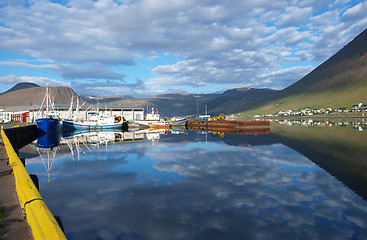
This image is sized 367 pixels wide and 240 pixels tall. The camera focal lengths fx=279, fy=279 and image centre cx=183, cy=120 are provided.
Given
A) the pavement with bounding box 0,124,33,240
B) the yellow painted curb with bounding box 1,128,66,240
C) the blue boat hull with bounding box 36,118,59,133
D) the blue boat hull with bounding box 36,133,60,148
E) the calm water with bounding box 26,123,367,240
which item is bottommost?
the calm water with bounding box 26,123,367,240

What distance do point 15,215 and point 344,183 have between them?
1795 centimetres

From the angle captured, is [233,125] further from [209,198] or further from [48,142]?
[209,198]

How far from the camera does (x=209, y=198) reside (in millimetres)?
14680

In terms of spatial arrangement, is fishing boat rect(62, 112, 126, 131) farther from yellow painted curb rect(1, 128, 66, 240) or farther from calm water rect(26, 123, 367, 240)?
yellow painted curb rect(1, 128, 66, 240)

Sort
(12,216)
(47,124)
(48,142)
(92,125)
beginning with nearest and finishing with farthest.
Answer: (12,216) → (48,142) → (47,124) → (92,125)

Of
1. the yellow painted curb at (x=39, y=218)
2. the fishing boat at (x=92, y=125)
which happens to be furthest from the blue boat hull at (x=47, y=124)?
the yellow painted curb at (x=39, y=218)

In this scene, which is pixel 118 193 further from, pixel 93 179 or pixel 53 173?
pixel 53 173

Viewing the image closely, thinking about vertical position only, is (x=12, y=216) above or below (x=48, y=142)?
above

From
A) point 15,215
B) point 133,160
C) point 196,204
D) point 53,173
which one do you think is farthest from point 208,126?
point 15,215

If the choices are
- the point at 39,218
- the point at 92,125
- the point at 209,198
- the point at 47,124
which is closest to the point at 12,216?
the point at 39,218

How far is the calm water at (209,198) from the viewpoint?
421 inches

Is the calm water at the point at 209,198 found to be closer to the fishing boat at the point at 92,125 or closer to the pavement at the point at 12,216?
the pavement at the point at 12,216

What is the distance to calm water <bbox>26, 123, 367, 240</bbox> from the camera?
35.1ft

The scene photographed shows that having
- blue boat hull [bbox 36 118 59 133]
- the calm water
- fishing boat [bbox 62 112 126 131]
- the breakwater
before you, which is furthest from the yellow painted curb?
fishing boat [bbox 62 112 126 131]
